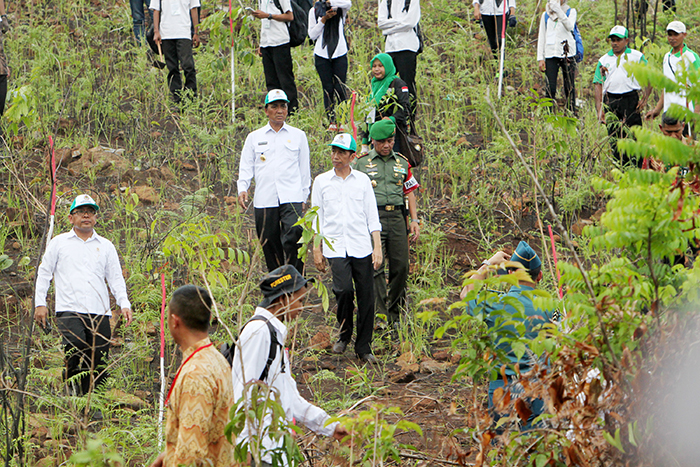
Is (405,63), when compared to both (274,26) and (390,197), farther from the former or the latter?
(390,197)

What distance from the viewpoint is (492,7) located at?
11367 mm

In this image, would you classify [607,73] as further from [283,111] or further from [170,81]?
[170,81]

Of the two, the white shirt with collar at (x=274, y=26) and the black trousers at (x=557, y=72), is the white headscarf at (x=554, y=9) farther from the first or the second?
the white shirt with collar at (x=274, y=26)

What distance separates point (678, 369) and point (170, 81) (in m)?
8.95

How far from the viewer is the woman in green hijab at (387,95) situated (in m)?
7.70

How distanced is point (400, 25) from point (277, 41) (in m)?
1.50

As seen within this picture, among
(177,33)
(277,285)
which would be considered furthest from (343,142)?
(177,33)

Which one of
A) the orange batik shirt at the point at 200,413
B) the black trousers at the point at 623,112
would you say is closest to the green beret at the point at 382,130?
the black trousers at the point at 623,112

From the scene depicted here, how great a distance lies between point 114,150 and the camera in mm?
9727

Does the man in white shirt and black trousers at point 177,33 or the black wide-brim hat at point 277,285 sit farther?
the man in white shirt and black trousers at point 177,33

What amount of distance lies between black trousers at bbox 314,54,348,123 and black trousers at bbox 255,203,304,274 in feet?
9.01

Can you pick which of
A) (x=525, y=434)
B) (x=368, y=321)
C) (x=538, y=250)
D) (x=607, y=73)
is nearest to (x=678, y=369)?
(x=525, y=434)

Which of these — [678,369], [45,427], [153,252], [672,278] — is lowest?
[45,427]

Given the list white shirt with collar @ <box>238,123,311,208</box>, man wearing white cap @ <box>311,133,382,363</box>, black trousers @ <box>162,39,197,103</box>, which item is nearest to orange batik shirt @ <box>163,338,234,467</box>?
man wearing white cap @ <box>311,133,382,363</box>
